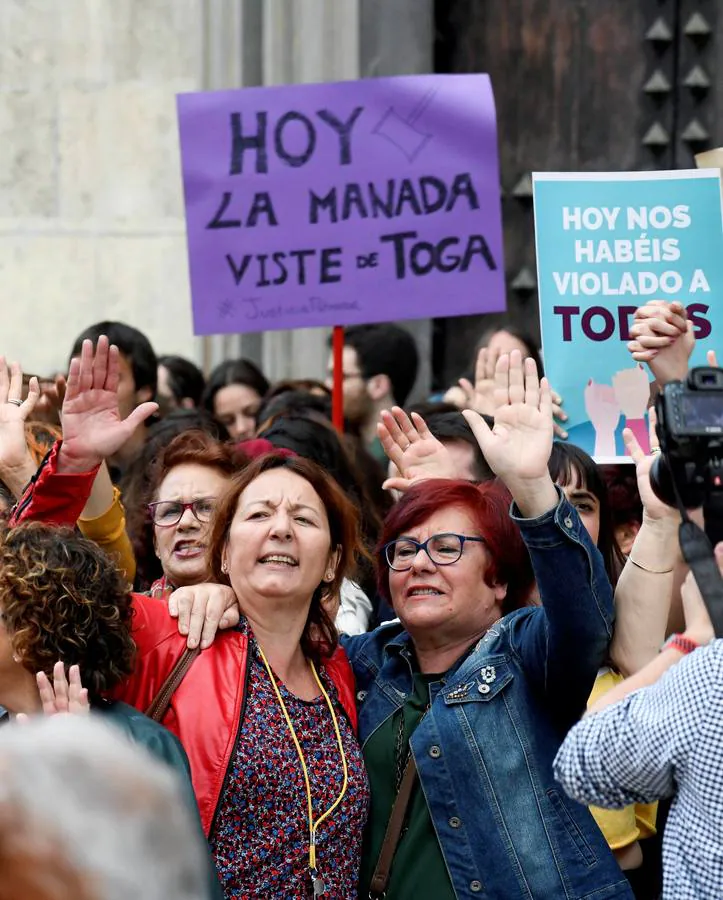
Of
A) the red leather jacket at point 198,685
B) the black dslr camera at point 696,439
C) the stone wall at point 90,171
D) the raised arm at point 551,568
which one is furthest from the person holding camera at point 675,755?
the stone wall at point 90,171

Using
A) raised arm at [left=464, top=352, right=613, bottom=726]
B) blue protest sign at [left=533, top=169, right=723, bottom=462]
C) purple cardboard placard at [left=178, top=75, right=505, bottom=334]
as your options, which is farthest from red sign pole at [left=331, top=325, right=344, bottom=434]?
raised arm at [left=464, top=352, right=613, bottom=726]

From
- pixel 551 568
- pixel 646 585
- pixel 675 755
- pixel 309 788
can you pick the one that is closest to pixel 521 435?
pixel 551 568

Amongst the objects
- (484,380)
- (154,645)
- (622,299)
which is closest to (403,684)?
(154,645)

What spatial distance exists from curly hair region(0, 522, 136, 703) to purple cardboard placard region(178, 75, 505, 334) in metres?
2.34

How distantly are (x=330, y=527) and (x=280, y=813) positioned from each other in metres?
0.76

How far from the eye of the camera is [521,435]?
343 cm

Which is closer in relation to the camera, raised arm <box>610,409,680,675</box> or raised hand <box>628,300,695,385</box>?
raised arm <box>610,409,680,675</box>

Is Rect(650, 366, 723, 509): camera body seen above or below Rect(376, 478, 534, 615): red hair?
above

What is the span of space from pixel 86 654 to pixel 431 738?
0.74 m

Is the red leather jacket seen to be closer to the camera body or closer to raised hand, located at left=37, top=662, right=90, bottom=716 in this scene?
raised hand, located at left=37, top=662, right=90, bottom=716

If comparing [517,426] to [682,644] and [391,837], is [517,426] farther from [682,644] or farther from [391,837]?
[391,837]

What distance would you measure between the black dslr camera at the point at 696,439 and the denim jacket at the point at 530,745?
1.41 ft

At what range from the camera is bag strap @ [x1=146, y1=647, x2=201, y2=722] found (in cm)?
337

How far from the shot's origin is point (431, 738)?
11.4ft
